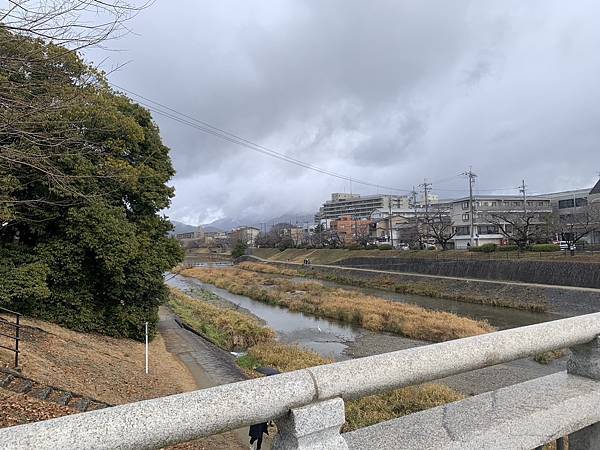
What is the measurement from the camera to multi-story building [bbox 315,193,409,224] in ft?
371

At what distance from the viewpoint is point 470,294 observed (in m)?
29.2

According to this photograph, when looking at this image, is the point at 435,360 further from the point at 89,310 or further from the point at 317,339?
the point at 317,339

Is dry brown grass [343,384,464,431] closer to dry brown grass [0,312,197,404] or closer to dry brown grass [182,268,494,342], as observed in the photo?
dry brown grass [0,312,197,404]

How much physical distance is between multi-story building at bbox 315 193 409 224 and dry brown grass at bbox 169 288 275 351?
86.9m

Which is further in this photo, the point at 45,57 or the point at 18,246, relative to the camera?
the point at 18,246

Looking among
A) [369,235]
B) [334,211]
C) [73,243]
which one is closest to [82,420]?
[73,243]

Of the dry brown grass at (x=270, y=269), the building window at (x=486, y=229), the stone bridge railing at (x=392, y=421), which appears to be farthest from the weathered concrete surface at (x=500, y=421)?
the building window at (x=486, y=229)

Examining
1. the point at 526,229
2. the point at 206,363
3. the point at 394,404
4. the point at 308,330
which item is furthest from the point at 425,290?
the point at 394,404

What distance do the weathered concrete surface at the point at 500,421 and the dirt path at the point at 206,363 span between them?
4866 mm

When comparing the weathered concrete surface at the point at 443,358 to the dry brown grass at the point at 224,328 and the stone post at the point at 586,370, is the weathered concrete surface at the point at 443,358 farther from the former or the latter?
the dry brown grass at the point at 224,328

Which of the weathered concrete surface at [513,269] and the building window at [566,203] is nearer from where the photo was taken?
the weathered concrete surface at [513,269]

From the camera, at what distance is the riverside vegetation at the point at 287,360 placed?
8375 millimetres

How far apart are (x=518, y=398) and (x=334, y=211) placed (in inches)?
4947

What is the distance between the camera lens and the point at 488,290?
28766mm
